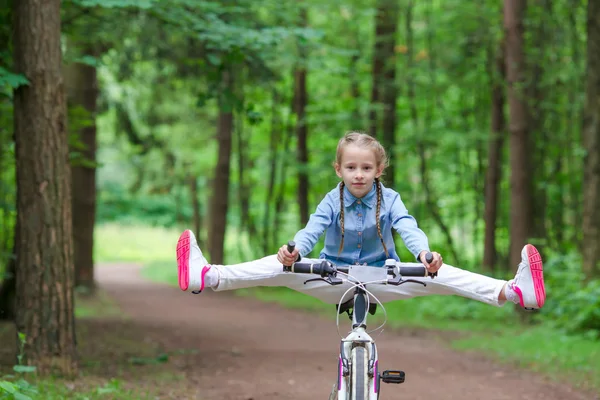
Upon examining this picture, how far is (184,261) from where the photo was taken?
4.84 m

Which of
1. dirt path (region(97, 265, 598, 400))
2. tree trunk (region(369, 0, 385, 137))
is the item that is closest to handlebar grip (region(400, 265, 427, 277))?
dirt path (region(97, 265, 598, 400))

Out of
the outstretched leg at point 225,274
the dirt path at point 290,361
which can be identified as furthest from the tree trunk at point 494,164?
the outstretched leg at point 225,274

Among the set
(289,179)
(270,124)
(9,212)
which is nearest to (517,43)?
(9,212)

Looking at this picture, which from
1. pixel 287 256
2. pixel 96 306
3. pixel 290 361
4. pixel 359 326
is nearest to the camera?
pixel 287 256

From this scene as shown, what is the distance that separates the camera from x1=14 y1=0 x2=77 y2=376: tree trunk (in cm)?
750

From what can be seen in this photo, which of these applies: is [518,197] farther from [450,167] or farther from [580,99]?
[450,167]

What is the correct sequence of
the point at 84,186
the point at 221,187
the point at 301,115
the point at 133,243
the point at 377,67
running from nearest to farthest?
the point at 84,186
the point at 377,67
the point at 221,187
the point at 301,115
the point at 133,243

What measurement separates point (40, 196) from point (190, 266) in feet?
10.9

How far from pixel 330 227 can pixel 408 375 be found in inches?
192

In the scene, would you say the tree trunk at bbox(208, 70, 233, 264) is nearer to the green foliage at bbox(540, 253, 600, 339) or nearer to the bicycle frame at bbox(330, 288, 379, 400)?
the green foliage at bbox(540, 253, 600, 339)

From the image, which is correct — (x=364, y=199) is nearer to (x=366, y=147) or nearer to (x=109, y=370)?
(x=366, y=147)

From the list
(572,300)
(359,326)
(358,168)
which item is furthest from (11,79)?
(572,300)

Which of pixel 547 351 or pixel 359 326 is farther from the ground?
pixel 359 326

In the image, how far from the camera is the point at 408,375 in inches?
364
